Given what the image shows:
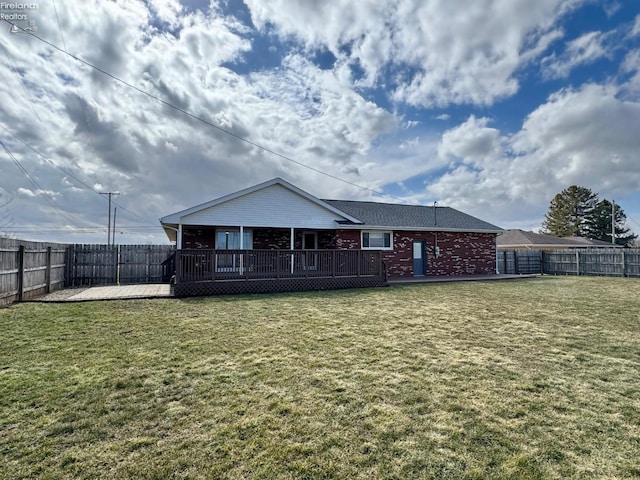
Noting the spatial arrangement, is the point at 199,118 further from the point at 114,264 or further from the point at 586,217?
the point at 586,217

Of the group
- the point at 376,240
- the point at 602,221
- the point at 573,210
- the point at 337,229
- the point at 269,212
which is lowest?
the point at 376,240

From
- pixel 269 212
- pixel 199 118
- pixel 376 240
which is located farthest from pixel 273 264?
pixel 199 118

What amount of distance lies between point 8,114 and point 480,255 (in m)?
22.6

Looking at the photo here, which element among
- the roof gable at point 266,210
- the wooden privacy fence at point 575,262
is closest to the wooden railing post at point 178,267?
the roof gable at point 266,210

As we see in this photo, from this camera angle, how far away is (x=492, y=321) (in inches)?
268

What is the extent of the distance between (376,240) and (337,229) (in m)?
2.30

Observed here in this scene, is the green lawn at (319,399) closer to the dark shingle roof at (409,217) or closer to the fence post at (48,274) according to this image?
the fence post at (48,274)

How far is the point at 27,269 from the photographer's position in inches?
371

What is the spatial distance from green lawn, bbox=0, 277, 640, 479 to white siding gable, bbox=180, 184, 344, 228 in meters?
7.14

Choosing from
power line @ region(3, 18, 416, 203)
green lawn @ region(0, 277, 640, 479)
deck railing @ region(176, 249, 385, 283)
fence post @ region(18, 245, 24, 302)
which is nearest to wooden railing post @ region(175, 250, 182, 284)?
deck railing @ region(176, 249, 385, 283)

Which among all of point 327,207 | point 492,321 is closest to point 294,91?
point 327,207

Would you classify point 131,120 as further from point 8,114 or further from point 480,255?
point 480,255

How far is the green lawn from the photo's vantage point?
2260 millimetres

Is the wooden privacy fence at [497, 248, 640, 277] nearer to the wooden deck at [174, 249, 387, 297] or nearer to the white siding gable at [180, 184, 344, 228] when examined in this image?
the wooden deck at [174, 249, 387, 297]
